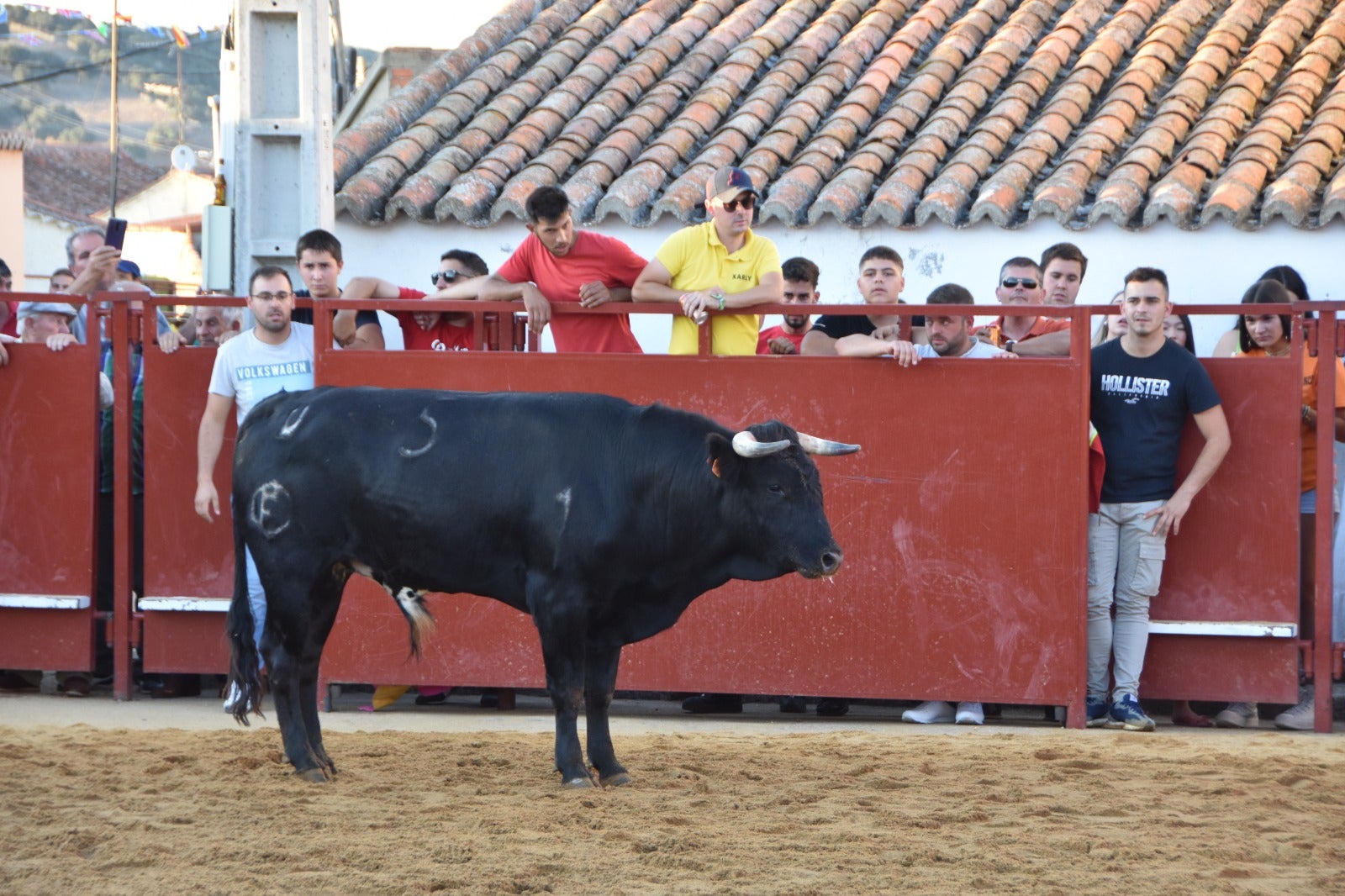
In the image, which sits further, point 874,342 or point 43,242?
point 43,242

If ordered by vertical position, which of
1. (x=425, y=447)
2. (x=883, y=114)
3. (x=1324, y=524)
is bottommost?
(x=1324, y=524)

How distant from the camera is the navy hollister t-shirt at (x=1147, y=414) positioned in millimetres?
7312

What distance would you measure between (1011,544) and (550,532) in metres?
2.53

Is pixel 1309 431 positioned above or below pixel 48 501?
above

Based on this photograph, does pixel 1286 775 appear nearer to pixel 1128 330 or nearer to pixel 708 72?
pixel 1128 330

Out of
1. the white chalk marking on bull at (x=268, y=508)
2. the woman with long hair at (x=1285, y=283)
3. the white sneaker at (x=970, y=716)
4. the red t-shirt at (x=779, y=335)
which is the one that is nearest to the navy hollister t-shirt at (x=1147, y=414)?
the woman with long hair at (x=1285, y=283)

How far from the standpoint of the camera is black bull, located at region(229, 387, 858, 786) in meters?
5.81

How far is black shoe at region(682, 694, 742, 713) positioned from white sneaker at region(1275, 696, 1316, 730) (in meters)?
2.52

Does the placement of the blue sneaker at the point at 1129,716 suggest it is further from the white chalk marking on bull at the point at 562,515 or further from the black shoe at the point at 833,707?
the white chalk marking on bull at the point at 562,515

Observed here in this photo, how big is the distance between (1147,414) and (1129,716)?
1.36 meters

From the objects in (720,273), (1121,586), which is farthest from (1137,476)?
(720,273)

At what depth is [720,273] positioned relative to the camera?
741 cm

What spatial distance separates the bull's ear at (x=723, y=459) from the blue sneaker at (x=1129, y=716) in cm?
253

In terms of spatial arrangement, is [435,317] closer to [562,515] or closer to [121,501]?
[121,501]
